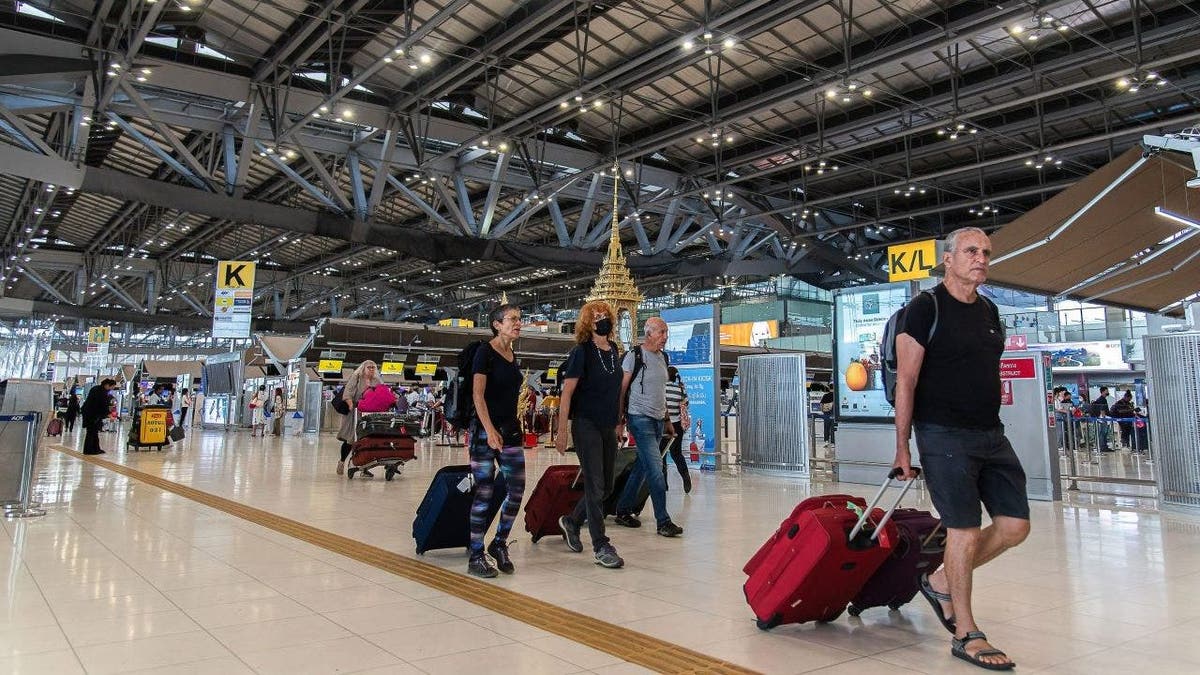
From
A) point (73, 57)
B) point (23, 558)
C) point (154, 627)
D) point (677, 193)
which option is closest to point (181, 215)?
point (73, 57)

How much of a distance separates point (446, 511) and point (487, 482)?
524 millimetres

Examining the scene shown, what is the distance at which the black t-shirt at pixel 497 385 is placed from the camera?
442 cm

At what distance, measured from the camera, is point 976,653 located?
9.07 ft

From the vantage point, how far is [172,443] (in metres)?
19.2

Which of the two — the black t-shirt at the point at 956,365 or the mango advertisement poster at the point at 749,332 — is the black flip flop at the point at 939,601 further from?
the mango advertisement poster at the point at 749,332

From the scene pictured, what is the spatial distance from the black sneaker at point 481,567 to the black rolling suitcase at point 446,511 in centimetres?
39

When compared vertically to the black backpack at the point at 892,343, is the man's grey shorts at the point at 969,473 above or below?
below

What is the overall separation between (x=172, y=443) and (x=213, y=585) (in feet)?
58.0

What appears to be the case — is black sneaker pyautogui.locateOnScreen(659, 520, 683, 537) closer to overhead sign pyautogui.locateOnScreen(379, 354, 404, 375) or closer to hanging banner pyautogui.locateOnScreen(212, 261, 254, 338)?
hanging banner pyautogui.locateOnScreen(212, 261, 254, 338)

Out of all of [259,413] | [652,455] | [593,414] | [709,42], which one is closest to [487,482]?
[593,414]

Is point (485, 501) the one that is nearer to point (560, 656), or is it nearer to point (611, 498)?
point (560, 656)

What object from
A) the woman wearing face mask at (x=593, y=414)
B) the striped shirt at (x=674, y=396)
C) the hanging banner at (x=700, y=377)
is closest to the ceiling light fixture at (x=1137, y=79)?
the hanging banner at (x=700, y=377)

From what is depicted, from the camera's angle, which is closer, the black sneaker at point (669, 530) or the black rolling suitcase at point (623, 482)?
the black sneaker at point (669, 530)

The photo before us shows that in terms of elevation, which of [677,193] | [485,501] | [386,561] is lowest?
[386,561]
